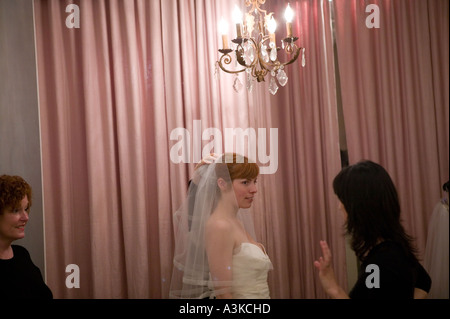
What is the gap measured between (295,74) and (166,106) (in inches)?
30.2

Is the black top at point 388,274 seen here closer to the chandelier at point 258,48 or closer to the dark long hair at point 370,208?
the dark long hair at point 370,208

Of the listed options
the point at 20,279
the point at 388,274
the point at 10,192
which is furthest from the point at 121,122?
the point at 388,274

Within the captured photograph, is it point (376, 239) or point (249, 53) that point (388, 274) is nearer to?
point (376, 239)

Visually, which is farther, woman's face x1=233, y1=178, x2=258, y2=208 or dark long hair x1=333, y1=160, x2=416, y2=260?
woman's face x1=233, y1=178, x2=258, y2=208

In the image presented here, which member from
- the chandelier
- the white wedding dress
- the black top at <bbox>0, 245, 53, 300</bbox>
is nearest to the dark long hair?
the white wedding dress

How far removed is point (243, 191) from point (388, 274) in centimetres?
82

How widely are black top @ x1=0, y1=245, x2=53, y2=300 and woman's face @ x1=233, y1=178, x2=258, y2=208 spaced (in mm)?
965

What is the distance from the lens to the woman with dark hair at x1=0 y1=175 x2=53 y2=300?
2.00m

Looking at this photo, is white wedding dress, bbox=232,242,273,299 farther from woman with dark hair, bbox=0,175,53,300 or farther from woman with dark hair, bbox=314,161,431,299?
woman with dark hair, bbox=0,175,53,300

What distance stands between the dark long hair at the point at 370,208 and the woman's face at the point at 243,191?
1.85 ft

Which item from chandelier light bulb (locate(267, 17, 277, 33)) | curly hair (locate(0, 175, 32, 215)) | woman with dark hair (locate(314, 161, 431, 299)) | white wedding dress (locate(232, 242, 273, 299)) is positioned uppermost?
chandelier light bulb (locate(267, 17, 277, 33))

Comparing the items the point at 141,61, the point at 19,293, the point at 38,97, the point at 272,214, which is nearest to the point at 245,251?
the point at 272,214

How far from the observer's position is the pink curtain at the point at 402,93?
7.23 feet

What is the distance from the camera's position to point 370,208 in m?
1.67
